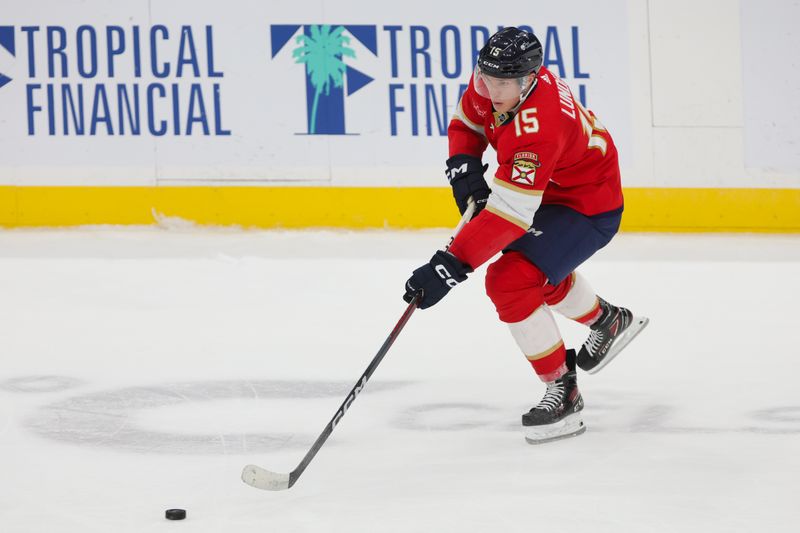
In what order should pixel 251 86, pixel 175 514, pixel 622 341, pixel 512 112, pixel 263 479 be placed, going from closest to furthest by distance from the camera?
pixel 175 514 < pixel 263 479 < pixel 512 112 < pixel 622 341 < pixel 251 86

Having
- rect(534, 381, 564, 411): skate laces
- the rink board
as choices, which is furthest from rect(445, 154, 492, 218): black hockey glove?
the rink board

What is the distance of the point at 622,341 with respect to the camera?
10.3 ft

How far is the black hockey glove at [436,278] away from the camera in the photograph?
250 centimetres

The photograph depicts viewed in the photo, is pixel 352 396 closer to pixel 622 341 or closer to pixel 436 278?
pixel 436 278

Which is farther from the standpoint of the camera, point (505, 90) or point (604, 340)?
point (604, 340)

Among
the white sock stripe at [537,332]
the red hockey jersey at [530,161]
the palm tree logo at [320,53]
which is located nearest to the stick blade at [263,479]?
the red hockey jersey at [530,161]

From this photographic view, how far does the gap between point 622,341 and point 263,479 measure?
4.13 ft

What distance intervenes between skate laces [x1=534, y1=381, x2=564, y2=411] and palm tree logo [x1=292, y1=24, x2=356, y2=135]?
290cm

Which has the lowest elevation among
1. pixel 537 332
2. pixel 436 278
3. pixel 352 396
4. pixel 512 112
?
pixel 352 396

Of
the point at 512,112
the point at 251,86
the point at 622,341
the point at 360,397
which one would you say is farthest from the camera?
the point at 251,86

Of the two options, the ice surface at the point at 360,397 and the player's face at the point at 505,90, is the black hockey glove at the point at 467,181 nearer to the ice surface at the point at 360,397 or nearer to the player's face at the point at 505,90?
the player's face at the point at 505,90

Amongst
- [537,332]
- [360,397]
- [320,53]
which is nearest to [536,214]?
[537,332]

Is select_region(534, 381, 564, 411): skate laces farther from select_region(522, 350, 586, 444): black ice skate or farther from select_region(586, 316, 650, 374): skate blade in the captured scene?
select_region(586, 316, 650, 374): skate blade

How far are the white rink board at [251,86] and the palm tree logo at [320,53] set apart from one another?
0.02 meters
